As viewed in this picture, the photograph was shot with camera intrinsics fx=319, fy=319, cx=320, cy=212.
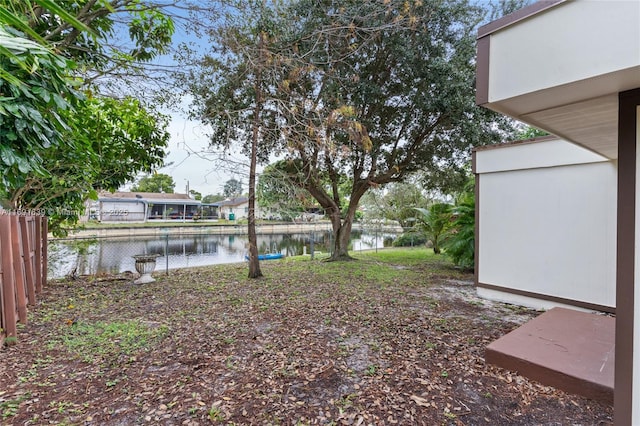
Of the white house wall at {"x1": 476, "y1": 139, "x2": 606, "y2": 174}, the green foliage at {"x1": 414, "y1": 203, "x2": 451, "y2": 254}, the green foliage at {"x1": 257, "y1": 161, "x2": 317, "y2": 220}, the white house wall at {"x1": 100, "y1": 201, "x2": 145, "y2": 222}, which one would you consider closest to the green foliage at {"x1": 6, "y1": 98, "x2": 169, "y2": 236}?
the green foliage at {"x1": 257, "y1": 161, "x2": 317, "y2": 220}

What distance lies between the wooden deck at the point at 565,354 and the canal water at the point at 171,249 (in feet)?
17.1

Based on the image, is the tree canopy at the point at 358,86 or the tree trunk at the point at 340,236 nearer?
the tree canopy at the point at 358,86

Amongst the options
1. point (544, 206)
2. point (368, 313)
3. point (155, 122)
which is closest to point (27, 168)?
point (368, 313)

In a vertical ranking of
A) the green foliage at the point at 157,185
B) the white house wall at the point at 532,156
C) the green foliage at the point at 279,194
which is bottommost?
the green foliage at the point at 279,194

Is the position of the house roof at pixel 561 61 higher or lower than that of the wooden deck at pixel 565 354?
higher

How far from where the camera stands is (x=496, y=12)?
296 inches

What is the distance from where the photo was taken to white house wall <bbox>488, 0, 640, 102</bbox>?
5.12ft

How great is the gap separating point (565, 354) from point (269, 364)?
2.69m

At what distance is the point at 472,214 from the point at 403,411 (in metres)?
6.16

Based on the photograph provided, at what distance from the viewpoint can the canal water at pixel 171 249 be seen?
7.70m

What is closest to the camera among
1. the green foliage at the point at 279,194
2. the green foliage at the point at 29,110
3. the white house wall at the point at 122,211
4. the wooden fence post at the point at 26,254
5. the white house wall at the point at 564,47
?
the white house wall at the point at 564,47

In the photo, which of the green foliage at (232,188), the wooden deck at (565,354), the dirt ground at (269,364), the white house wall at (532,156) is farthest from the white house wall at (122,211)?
the wooden deck at (565,354)

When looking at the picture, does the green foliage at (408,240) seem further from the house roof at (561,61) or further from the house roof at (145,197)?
the house roof at (145,197)

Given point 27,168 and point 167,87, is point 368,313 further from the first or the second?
point 167,87
